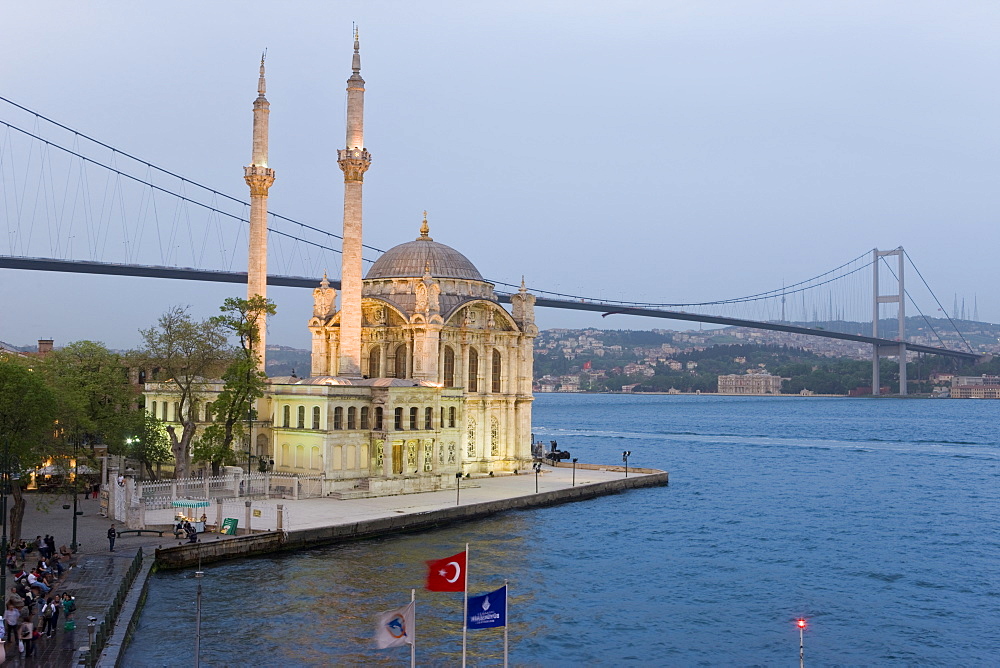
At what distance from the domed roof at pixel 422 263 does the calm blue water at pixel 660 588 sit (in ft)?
49.4

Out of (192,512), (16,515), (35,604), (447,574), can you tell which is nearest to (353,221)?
(192,512)

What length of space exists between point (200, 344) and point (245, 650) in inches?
869

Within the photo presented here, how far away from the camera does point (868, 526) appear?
45812 millimetres

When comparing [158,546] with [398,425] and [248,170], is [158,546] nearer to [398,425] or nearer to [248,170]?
[398,425]

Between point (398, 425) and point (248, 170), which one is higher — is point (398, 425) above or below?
below

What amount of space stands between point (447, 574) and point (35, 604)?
10.6m

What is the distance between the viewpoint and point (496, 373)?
5594cm

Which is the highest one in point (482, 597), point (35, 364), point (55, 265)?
point (55, 265)

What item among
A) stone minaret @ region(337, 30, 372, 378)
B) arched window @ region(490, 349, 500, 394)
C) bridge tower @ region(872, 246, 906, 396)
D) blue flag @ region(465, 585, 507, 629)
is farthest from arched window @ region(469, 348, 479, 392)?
bridge tower @ region(872, 246, 906, 396)

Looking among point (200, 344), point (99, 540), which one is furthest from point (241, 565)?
point (200, 344)

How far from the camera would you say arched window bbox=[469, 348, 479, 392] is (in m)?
54.3

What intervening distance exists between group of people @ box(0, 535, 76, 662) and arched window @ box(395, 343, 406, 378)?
25882 millimetres

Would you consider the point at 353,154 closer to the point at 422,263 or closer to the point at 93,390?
the point at 422,263

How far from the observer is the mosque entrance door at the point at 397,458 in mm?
45812
